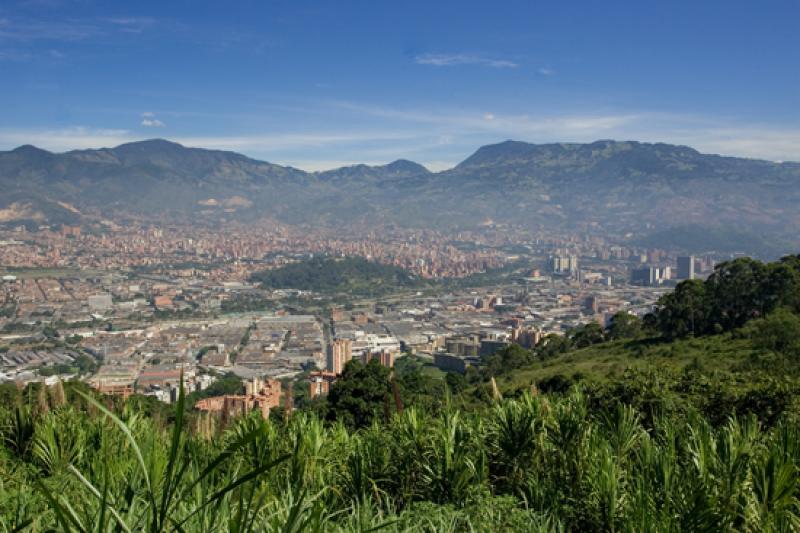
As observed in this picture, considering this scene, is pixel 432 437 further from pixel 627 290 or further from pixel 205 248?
pixel 205 248

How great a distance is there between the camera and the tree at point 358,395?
10.6 m

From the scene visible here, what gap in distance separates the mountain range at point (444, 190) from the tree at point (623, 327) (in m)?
77.0

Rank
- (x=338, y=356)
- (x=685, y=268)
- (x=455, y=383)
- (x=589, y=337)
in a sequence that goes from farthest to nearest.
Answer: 1. (x=685, y=268)
2. (x=338, y=356)
3. (x=589, y=337)
4. (x=455, y=383)

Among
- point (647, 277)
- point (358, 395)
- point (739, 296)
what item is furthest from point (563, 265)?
point (358, 395)

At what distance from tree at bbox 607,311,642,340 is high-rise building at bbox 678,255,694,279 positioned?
136ft

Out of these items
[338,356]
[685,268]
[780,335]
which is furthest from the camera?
[685,268]

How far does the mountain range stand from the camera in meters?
112

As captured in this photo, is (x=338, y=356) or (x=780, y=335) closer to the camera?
(x=780, y=335)

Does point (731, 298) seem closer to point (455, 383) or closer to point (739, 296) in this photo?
point (739, 296)

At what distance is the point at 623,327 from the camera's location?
19844 millimetres

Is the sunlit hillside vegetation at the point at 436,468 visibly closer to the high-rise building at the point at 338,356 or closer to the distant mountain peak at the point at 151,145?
the high-rise building at the point at 338,356

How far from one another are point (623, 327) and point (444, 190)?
14006 centimetres

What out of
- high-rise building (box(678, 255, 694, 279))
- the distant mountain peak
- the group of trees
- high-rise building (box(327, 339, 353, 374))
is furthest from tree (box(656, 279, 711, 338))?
the distant mountain peak

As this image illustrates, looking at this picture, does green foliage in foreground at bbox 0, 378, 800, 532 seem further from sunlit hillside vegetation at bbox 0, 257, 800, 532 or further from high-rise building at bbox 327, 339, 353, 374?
high-rise building at bbox 327, 339, 353, 374
